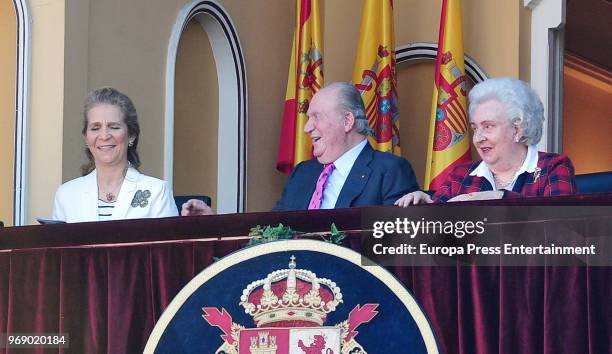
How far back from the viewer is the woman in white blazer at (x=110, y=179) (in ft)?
15.2

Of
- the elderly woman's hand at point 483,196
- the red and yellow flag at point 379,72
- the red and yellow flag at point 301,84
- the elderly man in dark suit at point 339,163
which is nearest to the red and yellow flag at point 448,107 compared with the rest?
the red and yellow flag at point 379,72

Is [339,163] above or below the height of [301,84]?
below

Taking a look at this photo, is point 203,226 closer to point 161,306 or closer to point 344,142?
point 161,306

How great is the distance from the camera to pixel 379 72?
6.93 m

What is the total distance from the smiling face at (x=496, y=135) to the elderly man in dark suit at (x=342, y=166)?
1.30 feet

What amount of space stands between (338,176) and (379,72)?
2425mm

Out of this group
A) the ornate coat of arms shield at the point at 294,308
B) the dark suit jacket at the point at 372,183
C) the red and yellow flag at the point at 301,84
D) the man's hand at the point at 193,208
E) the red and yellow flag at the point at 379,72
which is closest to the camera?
the ornate coat of arms shield at the point at 294,308

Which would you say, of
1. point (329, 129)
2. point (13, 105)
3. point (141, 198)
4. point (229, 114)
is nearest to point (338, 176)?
point (329, 129)

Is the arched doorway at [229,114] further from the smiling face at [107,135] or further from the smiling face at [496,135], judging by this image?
the smiling face at [496,135]

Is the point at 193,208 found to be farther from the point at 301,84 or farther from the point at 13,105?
the point at 301,84

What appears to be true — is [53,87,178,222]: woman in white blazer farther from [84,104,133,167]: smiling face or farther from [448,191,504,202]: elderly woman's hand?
[448,191,504,202]: elderly woman's hand

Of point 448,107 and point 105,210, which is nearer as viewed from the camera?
point 105,210

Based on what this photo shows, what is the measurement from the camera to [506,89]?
4094 mm

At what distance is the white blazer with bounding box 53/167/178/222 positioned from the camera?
15.1 feet
